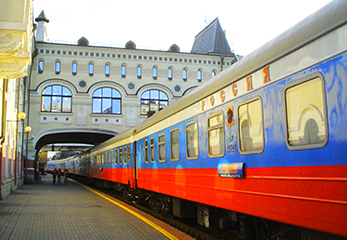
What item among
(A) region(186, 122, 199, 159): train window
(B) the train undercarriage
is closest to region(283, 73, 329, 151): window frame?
(B) the train undercarriage

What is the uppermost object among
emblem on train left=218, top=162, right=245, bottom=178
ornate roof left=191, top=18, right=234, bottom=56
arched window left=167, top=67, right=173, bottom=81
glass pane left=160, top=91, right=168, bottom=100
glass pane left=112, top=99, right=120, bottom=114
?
ornate roof left=191, top=18, right=234, bottom=56

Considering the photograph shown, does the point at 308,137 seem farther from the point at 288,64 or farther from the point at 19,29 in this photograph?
the point at 19,29

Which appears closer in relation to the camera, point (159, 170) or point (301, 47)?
point (301, 47)

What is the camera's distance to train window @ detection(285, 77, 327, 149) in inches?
162

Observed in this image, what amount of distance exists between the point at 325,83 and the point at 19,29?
7.71 metres

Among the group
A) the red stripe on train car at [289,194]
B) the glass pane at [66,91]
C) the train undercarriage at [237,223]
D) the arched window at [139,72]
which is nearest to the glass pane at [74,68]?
the glass pane at [66,91]

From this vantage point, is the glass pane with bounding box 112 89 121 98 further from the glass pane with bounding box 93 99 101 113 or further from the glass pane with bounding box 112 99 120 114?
the glass pane with bounding box 93 99 101 113

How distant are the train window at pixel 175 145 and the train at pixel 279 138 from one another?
44cm

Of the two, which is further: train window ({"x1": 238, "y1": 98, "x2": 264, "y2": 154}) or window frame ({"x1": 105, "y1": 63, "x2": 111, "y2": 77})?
window frame ({"x1": 105, "y1": 63, "x2": 111, "y2": 77})

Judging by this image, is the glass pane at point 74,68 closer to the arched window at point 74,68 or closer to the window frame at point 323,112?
the arched window at point 74,68

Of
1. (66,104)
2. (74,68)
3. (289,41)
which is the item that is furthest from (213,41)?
(289,41)

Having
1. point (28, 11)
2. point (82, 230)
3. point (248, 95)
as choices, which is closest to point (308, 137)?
point (248, 95)

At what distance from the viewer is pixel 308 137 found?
4.32m

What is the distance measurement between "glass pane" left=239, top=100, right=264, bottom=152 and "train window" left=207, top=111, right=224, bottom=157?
0.69m
